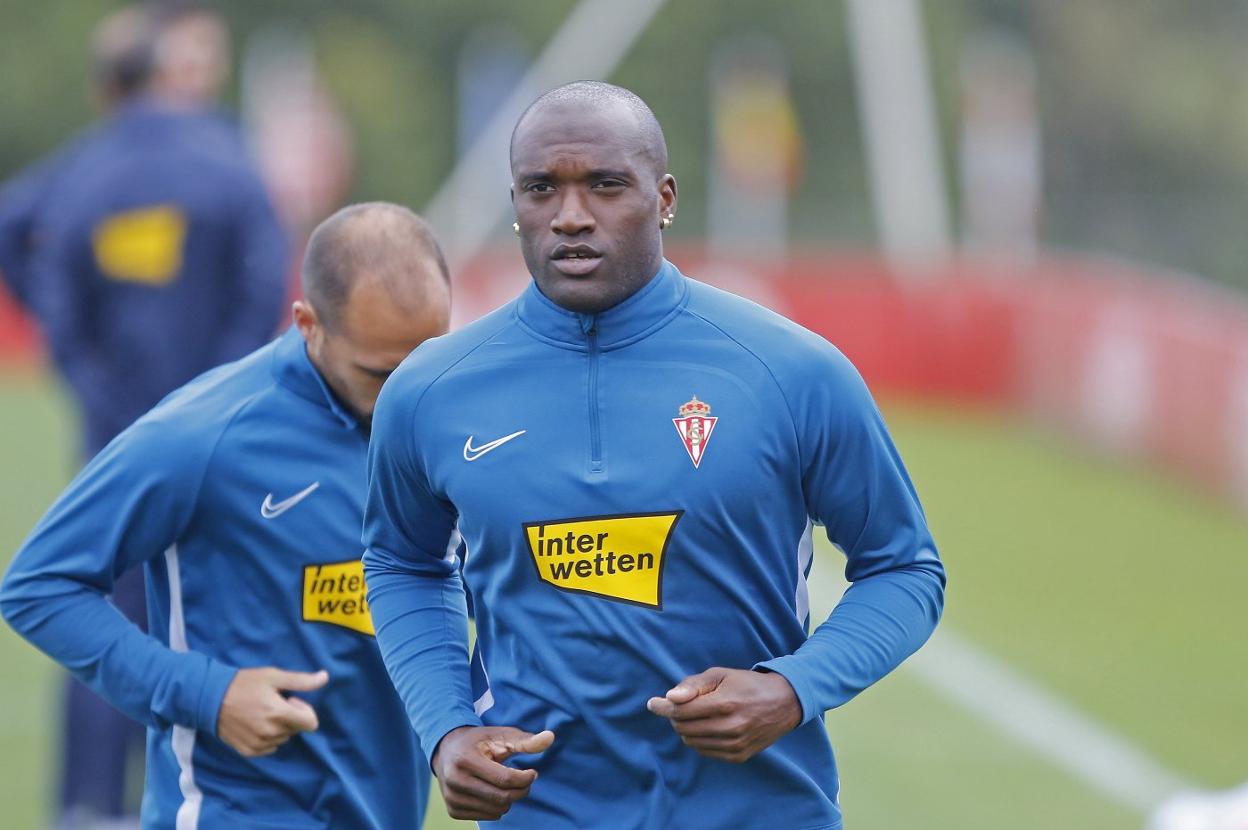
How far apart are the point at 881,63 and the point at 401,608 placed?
24171 mm

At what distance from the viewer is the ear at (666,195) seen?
12.6ft

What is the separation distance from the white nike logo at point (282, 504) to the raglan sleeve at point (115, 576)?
15cm

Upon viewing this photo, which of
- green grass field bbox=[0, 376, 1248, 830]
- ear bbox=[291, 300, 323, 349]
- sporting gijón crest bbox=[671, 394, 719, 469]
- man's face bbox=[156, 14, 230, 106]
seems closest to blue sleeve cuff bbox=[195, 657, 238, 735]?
ear bbox=[291, 300, 323, 349]

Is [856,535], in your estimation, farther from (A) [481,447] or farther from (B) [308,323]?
(B) [308,323]

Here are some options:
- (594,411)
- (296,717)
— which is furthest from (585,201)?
(296,717)

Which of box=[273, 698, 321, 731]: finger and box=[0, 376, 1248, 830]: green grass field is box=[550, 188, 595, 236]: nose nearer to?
box=[273, 698, 321, 731]: finger

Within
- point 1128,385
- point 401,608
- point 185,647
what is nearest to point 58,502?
point 185,647

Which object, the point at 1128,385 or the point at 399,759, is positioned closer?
the point at 399,759

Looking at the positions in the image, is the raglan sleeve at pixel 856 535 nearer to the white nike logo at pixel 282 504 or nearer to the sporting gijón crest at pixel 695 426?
the sporting gijón crest at pixel 695 426

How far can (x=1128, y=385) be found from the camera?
18047 mm

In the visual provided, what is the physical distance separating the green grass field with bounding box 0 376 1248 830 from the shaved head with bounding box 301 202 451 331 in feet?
13.0

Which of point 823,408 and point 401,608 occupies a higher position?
point 823,408

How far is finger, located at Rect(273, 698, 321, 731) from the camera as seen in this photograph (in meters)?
4.21

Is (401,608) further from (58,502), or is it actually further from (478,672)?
(58,502)
